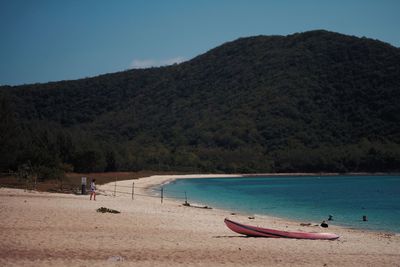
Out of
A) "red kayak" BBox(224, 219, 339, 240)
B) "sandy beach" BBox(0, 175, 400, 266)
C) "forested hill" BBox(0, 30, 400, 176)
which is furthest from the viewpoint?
"forested hill" BBox(0, 30, 400, 176)

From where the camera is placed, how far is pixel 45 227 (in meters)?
16.9

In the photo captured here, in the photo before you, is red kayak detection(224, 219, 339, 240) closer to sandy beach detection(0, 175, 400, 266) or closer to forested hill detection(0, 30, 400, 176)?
sandy beach detection(0, 175, 400, 266)

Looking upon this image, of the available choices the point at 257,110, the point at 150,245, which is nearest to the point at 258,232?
the point at 150,245

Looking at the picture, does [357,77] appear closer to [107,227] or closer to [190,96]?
[190,96]

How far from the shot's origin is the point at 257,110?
148375mm

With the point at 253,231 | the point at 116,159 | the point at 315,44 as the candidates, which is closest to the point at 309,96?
the point at 315,44

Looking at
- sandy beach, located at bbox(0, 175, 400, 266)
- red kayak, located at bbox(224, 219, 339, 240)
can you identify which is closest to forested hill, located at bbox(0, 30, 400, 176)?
sandy beach, located at bbox(0, 175, 400, 266)

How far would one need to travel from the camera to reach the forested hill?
449 feet

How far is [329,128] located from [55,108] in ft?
269

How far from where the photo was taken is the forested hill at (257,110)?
13675cm

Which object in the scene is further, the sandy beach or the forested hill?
the forested hill

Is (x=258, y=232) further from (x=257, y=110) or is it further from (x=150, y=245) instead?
(x=257, y=110)

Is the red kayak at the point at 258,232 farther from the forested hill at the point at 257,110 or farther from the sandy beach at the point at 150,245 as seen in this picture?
the forested hill at the point at 257,110

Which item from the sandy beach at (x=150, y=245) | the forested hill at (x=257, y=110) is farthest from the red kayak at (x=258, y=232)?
the forested hill at (x=257, y=110)
